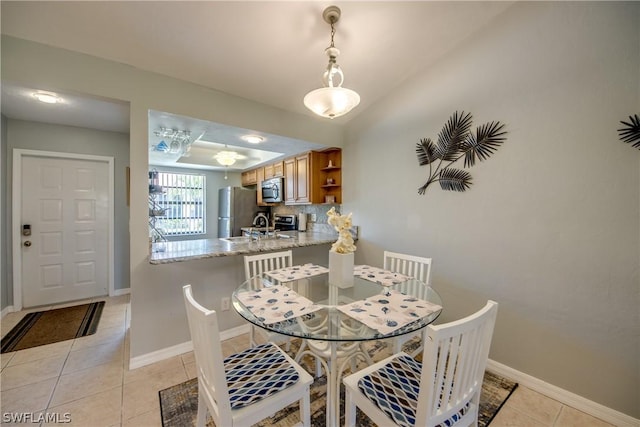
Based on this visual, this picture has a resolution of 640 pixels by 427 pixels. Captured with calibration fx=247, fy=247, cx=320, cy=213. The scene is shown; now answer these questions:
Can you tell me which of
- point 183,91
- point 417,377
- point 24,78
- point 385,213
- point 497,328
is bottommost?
point 497,328

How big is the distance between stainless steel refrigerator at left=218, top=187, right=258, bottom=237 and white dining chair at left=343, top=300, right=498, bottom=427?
4.36m

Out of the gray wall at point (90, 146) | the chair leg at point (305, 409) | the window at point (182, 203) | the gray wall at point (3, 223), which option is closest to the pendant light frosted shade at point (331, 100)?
the chair leg at point (305, 409)

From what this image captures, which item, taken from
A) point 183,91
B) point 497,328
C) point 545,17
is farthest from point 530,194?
point 183,91

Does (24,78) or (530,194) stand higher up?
(24,78)

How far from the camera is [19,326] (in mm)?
2650

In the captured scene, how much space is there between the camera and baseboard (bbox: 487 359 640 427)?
1.57 metres

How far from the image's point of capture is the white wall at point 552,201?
157 cm

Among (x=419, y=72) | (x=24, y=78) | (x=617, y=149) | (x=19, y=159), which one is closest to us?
(x=617, y=149)

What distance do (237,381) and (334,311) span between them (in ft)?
1.97

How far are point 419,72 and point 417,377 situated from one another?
108 inches

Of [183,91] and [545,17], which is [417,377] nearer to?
[545,17]

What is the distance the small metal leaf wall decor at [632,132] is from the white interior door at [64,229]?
5283mm

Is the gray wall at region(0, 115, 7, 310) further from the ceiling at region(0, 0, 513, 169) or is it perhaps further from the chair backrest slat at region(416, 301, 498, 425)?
the chair backrest slat at region(416, 301, 498, 425)

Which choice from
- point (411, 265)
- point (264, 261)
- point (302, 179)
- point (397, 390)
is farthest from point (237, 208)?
point (397, 390)
